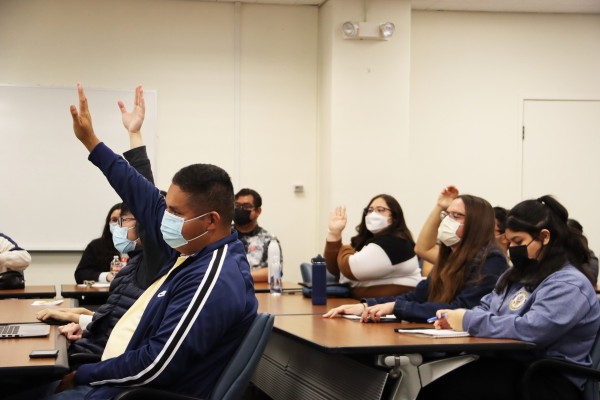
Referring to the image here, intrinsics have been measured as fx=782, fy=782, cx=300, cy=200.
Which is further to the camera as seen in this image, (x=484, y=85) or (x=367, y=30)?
(x=484, y=85)

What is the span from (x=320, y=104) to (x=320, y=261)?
325cm

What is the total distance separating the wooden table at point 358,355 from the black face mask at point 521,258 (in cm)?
42

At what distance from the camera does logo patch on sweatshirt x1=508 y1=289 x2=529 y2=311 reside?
10.3 ft

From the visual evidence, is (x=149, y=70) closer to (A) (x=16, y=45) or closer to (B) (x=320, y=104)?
(A) (x=16, y=45)

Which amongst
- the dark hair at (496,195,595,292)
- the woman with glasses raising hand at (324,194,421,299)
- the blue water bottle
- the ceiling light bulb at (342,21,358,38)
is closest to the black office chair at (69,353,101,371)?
the blue water bottle

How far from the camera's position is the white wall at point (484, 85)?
7.40 meters

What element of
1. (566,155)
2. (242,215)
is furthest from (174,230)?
(566,155)

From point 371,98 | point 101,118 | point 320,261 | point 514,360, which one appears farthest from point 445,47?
point 514,360

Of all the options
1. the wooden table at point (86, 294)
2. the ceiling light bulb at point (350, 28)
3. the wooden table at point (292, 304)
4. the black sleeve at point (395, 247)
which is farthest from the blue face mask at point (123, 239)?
the ceiling light bulb at point (350, 28)

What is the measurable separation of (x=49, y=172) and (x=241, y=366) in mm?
4956

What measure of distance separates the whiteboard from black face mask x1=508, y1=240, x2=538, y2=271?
4415 millimetres

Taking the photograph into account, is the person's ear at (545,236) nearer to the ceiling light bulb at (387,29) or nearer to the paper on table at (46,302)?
the paper on table at (46,302)

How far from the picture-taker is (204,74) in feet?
23.4

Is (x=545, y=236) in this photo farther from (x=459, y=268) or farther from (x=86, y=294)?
(x=86, y=294)
